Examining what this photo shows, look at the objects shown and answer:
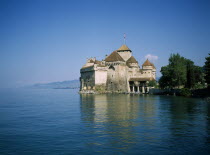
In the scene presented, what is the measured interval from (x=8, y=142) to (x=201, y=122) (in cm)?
1822

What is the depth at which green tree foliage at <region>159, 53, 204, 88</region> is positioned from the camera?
60.7m

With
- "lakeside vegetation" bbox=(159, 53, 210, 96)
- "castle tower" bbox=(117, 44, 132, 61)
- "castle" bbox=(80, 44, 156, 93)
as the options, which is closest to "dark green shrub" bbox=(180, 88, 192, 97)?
"lakeside vegetation" bbox=(159, 53, 210, 96)

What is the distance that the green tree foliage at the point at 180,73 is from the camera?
60.7 meters

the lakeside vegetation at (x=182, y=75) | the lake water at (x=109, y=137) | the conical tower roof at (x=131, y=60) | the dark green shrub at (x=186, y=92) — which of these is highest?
the conical tower roof at (x=131, y=60)

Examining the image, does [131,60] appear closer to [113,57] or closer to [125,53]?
[125,53]

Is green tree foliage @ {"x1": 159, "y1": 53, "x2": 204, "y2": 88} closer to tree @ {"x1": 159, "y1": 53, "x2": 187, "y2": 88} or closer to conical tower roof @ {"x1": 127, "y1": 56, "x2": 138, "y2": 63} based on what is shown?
tree @ {"x1": 159, "y1": 53, "x2": 187, "y2": 88}

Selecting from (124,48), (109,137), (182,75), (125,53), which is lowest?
(109,137)

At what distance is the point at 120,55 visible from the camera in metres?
90.0

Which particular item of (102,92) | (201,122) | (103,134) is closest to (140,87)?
(102,92)

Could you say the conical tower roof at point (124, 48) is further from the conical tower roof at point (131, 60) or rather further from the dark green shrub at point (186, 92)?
the dark green shrub at point (186, 92)

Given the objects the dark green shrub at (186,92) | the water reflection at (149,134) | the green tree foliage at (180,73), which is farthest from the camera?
the green tree foliage at (180,73)

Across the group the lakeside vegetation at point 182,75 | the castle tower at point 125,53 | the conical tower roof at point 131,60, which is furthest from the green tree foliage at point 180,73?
the castle tower at point 125,53

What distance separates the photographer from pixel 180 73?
61031mm

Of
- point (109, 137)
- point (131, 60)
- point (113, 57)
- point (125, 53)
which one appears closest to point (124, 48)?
point (125, 53)
